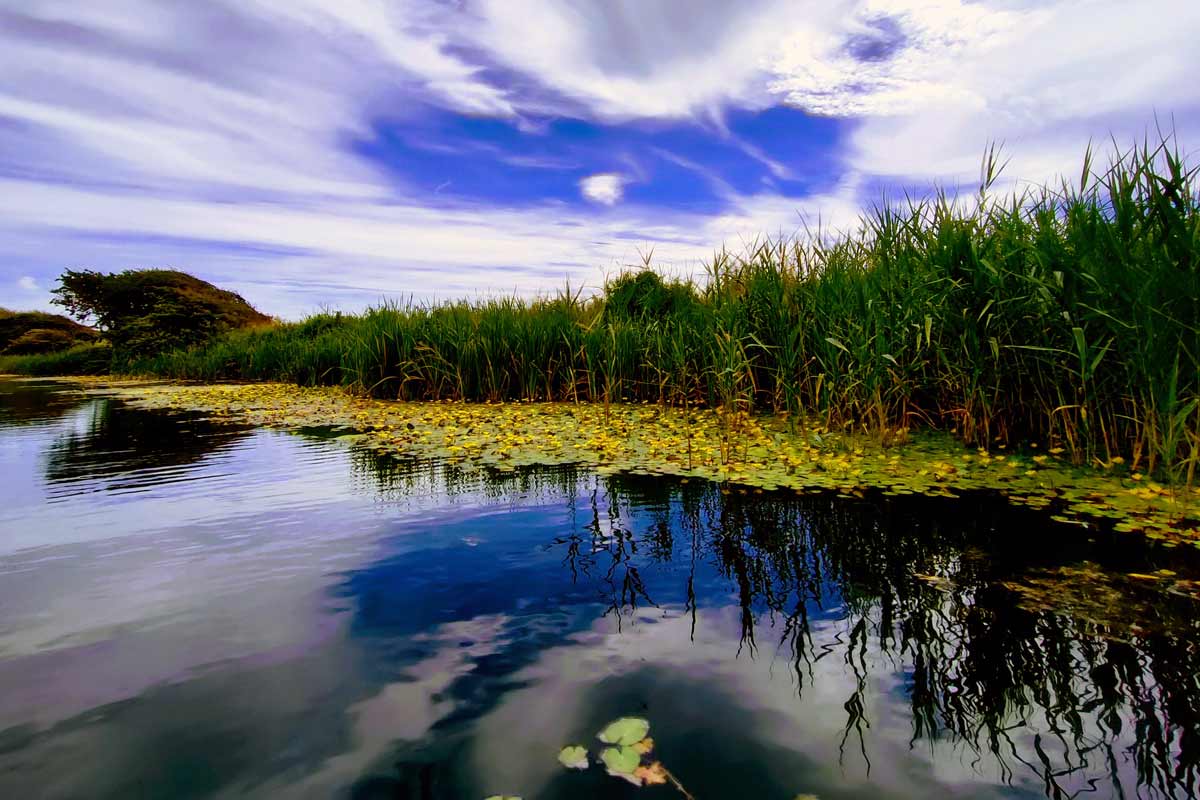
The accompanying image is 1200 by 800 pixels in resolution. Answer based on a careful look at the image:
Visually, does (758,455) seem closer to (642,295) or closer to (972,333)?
(972,333)

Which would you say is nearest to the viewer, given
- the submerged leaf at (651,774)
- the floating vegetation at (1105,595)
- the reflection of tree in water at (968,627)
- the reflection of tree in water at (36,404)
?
the submerged leaf at (651,774)

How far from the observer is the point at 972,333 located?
4.49m

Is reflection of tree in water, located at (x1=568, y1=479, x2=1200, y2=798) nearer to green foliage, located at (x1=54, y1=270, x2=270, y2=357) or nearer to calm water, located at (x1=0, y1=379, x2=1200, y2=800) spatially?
calm water, located at (x1=0, y1=379, x2=1200, y2=800)

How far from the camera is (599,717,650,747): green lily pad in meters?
1.63

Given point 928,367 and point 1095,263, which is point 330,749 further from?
point 928,367

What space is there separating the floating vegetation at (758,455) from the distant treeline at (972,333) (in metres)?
0.28

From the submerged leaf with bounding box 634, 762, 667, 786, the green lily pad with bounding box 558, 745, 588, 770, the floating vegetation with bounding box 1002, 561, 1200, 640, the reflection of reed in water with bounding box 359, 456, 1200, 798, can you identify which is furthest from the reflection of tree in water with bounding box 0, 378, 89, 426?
the floating vegetation with bounding box 1002, 561, 1200, 640

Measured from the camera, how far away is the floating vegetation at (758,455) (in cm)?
356

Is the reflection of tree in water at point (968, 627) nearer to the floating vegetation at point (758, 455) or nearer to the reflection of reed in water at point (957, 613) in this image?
the reflection of reed in water at point (957, 613)

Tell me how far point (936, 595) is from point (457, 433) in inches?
192

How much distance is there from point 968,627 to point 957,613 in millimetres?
115

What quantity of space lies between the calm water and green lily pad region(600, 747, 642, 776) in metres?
0.04

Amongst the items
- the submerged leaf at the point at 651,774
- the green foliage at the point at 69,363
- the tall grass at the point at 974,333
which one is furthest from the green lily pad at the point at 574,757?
the green foliage at the point at 69,363

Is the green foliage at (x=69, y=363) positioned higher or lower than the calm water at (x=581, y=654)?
higher
